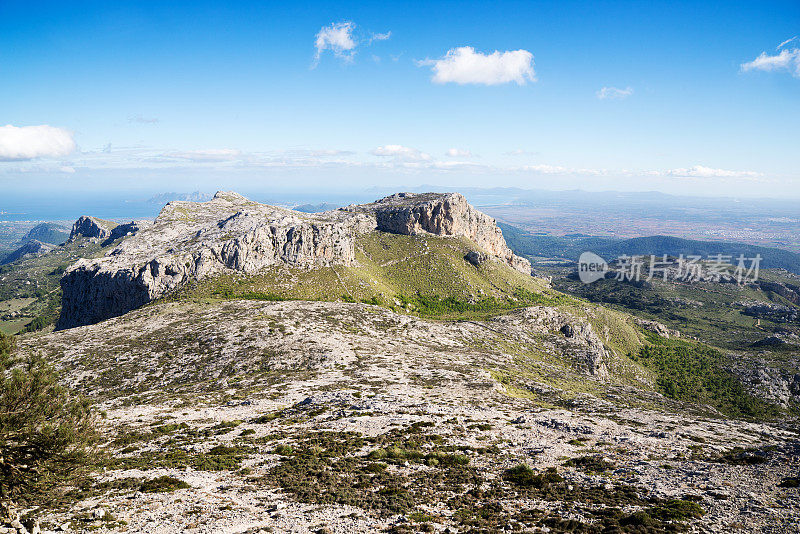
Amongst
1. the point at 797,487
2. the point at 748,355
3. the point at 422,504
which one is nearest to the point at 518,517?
the point at 422,504

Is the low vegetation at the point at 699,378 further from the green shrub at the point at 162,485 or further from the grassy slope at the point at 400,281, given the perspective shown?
the green shrub at the point at 162,485

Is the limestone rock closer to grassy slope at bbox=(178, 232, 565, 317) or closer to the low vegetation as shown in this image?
grassy slope at bbox=(178, 232, 565, 317)

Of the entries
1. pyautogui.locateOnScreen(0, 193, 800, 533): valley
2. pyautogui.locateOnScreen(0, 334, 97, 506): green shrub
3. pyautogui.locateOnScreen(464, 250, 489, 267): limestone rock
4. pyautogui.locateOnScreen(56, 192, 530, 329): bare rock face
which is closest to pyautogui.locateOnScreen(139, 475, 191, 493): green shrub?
pyautogui.locateOnScreen(0, 193, 800, 533): valley

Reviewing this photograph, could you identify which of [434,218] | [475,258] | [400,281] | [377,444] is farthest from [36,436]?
[434,218]

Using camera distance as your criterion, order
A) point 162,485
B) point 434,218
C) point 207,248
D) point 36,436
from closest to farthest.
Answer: point 36,436 < point 162,485 < point 207,248 < point 434,218

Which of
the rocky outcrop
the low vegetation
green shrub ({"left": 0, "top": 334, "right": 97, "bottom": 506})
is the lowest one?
the low vegetation

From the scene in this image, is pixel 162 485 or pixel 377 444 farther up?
pixel 162 485

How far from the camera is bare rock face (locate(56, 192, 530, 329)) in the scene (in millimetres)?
104188

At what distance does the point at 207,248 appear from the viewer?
11275 cm

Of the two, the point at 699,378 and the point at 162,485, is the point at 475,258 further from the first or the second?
the point at 162,485

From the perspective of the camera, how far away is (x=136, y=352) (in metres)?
65.0

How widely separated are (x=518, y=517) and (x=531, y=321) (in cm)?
8846

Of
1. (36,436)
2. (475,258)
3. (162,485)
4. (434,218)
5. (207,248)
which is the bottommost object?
(162,485)

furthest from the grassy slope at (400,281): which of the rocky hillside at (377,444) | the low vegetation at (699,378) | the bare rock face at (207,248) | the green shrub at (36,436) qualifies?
the green shrub at (36,436)
